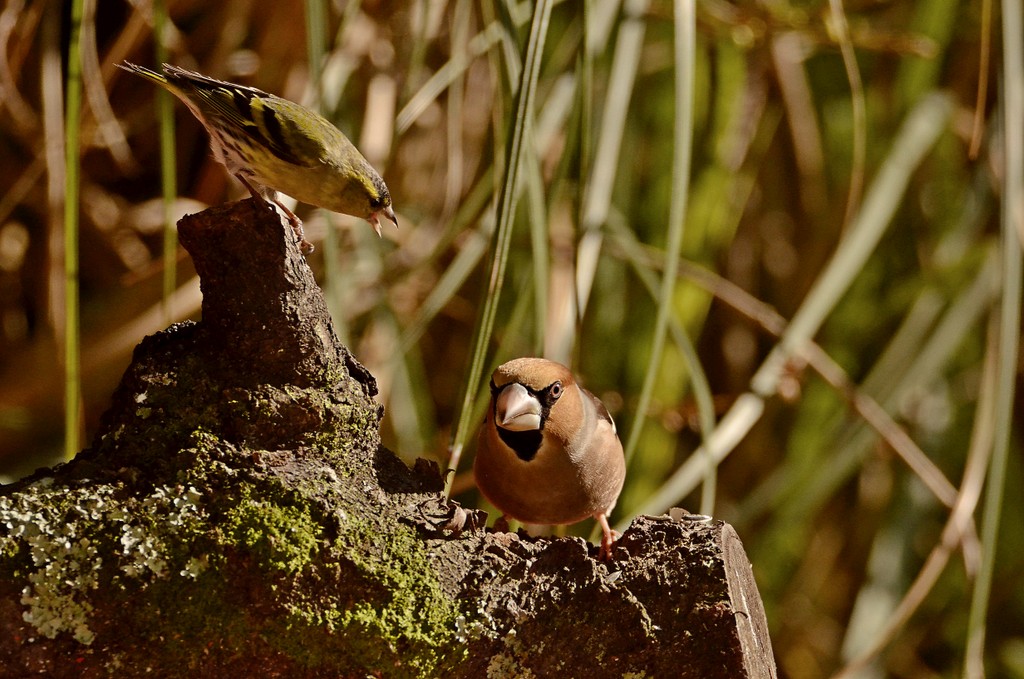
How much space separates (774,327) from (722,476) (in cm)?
132

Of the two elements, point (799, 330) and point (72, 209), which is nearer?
point (72, 209)

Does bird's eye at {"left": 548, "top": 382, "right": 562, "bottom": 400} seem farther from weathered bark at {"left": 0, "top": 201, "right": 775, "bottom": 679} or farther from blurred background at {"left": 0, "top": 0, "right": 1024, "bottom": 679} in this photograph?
weathered bark at {"left": 0, "top": 201, "right": 775, "bottom": 679}

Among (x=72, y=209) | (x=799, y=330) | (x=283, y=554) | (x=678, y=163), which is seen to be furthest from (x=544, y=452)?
(x=799, y=330)

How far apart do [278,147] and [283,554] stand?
1.58 feet

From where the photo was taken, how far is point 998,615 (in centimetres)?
363

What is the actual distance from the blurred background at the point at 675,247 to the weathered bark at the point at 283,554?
1.40 ft

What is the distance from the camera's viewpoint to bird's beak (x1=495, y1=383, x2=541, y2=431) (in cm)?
139

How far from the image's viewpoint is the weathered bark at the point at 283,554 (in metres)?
0.95

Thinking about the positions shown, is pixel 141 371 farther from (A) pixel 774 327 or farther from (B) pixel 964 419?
(B) pixel 964 419

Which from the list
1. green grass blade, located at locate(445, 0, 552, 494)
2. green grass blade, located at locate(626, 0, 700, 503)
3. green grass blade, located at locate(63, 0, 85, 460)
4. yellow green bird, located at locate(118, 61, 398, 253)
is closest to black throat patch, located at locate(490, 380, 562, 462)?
green grass blade, located at locate(626, 0, 700, 503)

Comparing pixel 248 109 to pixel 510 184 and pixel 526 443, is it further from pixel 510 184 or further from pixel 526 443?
pixel 526 443

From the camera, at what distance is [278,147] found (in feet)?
3.93

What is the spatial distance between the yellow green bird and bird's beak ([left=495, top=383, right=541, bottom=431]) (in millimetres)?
322

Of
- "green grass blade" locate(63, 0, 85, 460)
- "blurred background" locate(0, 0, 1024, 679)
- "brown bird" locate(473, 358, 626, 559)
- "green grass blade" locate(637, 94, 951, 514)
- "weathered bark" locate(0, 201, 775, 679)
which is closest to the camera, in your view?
"weathered bark" locate(0, 201, 775, 679)
